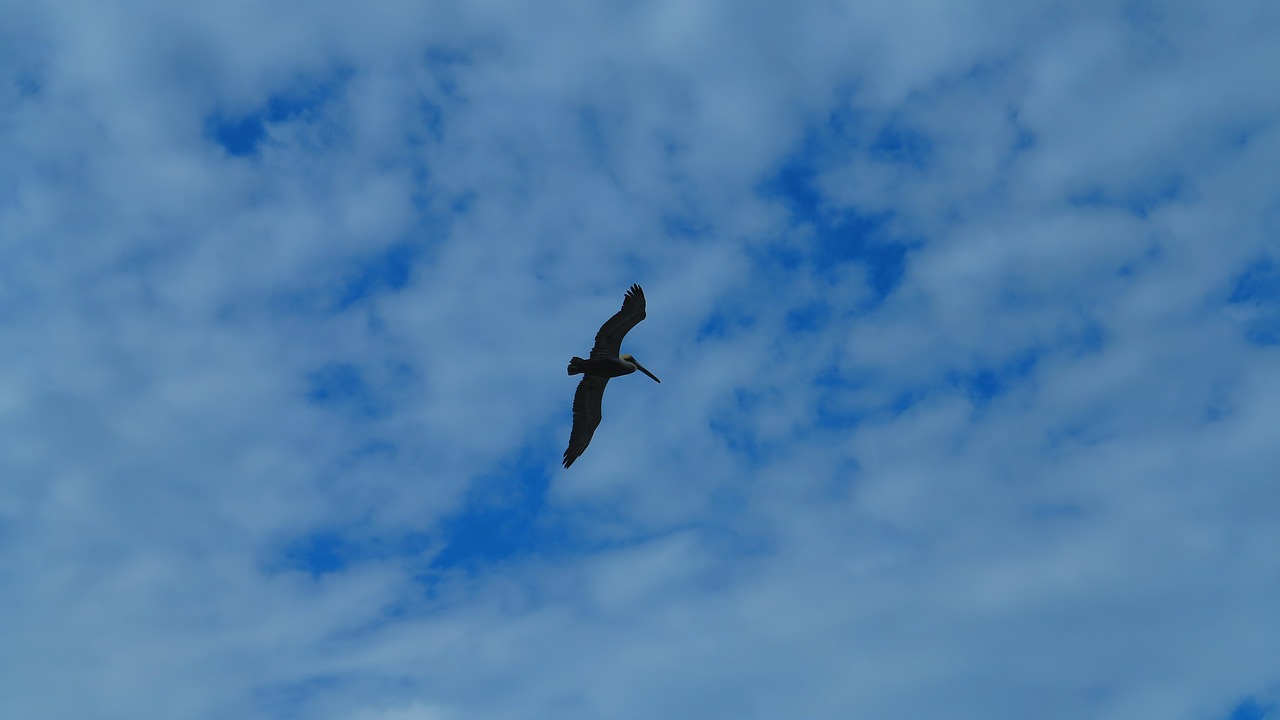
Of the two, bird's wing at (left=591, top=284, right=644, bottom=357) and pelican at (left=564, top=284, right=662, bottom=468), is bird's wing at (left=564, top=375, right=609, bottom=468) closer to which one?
pelican at (left=564, top=284, right=662, bottom=468)

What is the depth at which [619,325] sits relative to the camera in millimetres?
41062

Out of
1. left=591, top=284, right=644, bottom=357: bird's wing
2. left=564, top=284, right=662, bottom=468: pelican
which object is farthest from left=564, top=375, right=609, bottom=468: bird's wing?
left=591, top=284, right=644, bottom=357: bird's wing

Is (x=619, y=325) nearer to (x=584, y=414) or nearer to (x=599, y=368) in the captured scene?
(x=599, y=368)

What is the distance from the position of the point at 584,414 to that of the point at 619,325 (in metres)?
3.74

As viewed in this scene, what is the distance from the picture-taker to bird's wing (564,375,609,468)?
4197 cm

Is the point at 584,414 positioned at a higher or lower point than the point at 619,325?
lower

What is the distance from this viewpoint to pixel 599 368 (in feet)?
137

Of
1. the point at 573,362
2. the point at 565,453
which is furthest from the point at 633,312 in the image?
the point at 565,453

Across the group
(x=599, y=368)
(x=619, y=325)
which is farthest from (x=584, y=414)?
(x=619, y=325)

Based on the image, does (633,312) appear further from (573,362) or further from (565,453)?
(565,453)

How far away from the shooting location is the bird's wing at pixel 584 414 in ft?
138

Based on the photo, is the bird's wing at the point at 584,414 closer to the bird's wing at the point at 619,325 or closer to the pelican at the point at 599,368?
the pelican at the point at 599,368

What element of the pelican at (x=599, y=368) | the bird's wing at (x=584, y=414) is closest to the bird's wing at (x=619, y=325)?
the pelican at (x=599, y=368)

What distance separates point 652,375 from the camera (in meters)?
44.2
